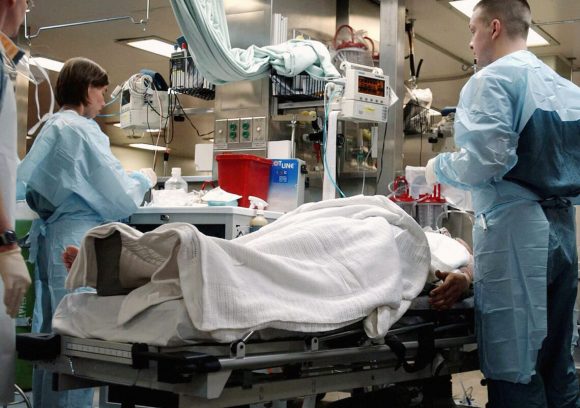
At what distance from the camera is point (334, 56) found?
527 centimetres

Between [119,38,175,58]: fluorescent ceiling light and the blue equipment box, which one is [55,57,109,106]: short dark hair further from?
[119,38,175,58]: fluorescent ceiling light

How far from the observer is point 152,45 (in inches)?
335

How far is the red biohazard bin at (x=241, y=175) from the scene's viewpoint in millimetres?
4328

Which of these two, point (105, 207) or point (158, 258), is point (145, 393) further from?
point (105, 207)

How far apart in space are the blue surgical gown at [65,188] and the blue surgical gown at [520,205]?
156 cm

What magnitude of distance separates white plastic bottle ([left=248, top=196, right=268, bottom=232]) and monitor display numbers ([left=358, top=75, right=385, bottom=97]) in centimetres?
91

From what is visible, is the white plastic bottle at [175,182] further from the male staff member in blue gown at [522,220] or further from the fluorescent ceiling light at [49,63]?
the fluorescent ceiling light at [49,63]

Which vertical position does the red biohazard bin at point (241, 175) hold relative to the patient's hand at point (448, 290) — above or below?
above

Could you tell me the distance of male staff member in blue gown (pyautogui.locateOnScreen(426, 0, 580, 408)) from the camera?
2729mm

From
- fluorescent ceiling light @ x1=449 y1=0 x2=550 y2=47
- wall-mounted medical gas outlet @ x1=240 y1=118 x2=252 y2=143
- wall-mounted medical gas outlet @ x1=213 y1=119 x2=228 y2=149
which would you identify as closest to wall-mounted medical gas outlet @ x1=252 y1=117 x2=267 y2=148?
wall-mounted medical gas outlet @ x1=240 y1=118 x2=252 y2=143

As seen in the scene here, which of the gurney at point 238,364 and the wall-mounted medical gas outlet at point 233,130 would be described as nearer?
the gurney at point 238,364

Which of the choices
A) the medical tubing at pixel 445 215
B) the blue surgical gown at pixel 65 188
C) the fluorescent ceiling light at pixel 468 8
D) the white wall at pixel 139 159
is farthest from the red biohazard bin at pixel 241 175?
the white wall at pixel 139 159

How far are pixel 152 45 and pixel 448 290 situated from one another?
644 cm

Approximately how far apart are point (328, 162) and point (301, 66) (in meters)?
0.64
